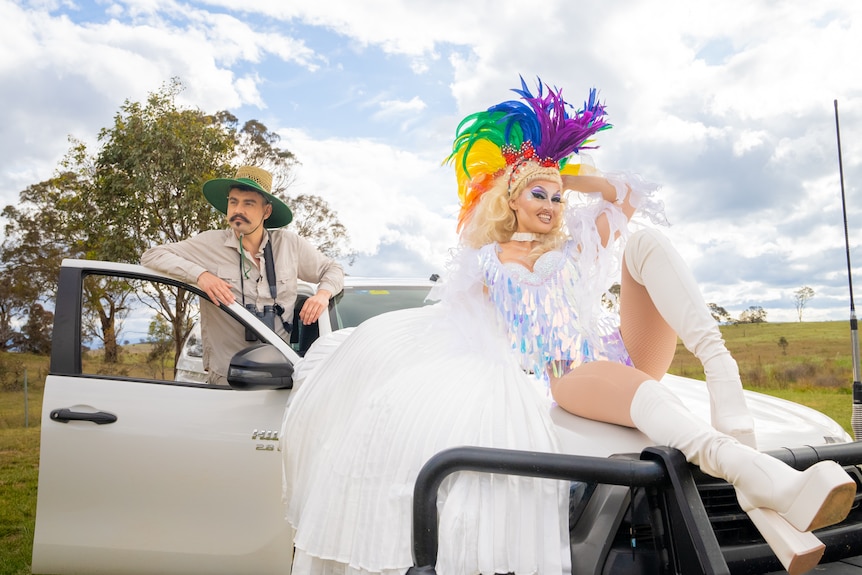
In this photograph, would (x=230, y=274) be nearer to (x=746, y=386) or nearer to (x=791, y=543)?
(x=791, y=543)

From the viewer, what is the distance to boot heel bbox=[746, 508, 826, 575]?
163 centimetres

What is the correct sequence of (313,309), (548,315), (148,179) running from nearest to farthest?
(548,315)
(313,309)
(148,179)

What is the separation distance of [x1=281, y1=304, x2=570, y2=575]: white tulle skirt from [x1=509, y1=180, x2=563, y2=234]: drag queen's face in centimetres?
44

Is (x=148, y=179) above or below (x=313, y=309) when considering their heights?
above

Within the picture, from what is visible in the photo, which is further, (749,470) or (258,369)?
(258,369)

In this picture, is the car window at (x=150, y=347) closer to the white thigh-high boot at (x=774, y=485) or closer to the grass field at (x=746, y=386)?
the grass field at (x=746, y=386)

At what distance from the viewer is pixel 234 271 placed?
12.2ft

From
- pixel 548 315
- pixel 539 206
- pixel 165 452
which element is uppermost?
pixel 539 206

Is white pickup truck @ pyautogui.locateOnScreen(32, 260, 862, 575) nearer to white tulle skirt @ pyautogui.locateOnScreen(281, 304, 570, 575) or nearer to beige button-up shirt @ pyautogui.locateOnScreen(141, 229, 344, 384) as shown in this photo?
beige button-up shirt @ pyautogui.locateOnScreen(141, 229, 344, 384)

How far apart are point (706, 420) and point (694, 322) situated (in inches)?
22.3

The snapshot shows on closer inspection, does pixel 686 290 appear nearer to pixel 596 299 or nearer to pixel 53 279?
pixel 596 299

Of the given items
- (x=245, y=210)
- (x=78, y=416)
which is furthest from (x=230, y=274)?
(x=78, y=416)

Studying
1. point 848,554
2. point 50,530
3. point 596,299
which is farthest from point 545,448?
point 50,530

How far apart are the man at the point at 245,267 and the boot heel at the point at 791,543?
2.27 meters
